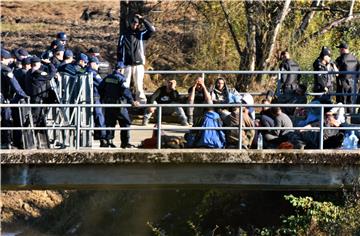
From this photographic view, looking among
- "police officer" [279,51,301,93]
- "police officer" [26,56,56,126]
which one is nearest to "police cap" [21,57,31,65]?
"police officer" [26,56,56,126]

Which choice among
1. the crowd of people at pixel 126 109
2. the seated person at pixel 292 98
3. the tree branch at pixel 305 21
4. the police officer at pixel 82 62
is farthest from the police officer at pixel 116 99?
the tree branch at pixel 305 21

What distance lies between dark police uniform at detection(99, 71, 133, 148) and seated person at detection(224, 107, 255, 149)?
1636 mm

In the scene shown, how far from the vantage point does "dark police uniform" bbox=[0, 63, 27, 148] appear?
2069cm

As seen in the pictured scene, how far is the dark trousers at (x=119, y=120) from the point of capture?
2150 cm

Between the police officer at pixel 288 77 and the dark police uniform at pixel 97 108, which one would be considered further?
the police officer at pixel 288 77

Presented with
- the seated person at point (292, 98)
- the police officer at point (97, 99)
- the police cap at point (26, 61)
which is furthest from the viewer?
the seated person at point (292, 98)

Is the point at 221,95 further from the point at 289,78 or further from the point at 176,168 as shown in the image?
the point at 289,78

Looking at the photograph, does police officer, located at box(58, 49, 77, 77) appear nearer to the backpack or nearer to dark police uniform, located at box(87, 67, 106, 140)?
dark police uniform, located at box(87, 67, 106, 140)

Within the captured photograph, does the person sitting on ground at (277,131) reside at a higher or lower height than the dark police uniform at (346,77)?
Result: lower

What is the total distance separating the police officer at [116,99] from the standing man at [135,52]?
1883mm

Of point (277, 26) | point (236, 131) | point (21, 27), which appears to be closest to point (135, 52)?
point (236, 131)

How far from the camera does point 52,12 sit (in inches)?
1962

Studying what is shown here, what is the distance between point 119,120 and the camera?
2158cm

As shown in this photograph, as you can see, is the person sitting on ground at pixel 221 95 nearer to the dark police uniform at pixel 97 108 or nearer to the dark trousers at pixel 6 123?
the dark police uniform at pixel 97 108
